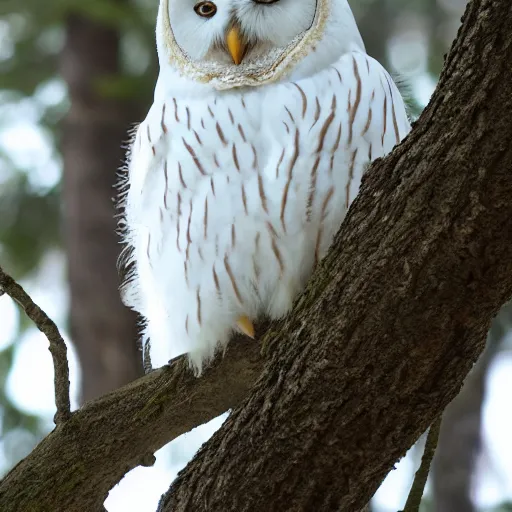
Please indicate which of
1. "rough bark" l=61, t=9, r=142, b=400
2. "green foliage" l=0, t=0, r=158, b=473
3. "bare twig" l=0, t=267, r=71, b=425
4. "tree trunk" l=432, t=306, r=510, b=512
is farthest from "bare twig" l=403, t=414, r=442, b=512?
"green foliage" l=0, t=0, r=158, b=473

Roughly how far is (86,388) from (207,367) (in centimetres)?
313

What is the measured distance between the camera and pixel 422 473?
7.63 ft

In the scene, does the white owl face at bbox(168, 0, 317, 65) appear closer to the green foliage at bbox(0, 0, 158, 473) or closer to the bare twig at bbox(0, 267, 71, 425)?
the bare twig at bbox(0, 267, 71, 425)

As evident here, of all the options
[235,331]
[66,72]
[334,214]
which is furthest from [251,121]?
[66,72]

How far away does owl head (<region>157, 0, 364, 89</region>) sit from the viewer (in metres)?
2.66

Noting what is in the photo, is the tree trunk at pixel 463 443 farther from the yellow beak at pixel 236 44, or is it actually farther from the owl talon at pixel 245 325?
the yellow beak at pixel 236 44

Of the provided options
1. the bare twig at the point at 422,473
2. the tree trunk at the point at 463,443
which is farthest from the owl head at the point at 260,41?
the tree trunk at the point at 463,443

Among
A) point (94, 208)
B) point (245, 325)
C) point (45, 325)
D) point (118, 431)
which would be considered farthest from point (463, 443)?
point (45, 325)

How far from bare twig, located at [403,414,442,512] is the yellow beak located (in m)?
1.21

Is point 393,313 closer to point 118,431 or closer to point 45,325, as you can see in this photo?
point 45,325

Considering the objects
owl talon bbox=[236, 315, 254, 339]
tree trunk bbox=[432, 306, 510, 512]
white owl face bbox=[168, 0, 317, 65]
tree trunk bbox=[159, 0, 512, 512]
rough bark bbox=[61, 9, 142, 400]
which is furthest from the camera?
rough bark bbox=[61, 9, 142, 400]

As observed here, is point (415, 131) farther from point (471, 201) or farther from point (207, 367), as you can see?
point (207, 367)

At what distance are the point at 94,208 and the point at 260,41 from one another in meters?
3.50

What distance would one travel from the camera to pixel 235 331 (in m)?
2.66
